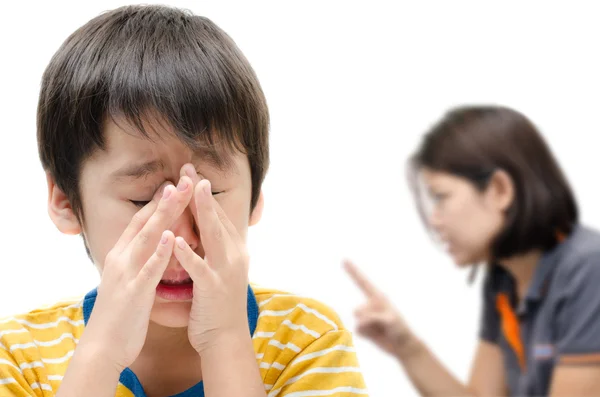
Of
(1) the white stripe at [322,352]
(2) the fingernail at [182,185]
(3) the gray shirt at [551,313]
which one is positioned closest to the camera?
(3) the gray shirt at [551,313]

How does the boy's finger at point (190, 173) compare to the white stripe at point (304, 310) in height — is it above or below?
above

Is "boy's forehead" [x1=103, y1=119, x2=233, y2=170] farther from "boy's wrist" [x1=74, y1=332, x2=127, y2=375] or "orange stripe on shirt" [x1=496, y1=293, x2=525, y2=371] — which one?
"orange stripe on shirt" [x1=496, y1=293, x2=525, y2=371]

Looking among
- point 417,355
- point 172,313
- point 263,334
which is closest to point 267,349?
point 263,334

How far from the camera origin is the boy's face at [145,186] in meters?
0.66

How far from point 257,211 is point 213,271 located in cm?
12

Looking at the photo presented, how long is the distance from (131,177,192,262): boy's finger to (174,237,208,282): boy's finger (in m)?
0.02

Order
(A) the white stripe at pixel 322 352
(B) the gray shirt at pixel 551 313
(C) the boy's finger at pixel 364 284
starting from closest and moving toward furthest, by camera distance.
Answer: (B) the gray shirt at pixel 551 313
(C) the boy's finger at pixel 364 284
(A) the white stripe at pixel 322 352

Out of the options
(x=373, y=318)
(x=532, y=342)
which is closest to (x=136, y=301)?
(x=373, y=318)

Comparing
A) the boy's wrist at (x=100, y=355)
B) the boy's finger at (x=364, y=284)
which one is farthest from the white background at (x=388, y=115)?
the boy's wrist at (x=100, y=355)

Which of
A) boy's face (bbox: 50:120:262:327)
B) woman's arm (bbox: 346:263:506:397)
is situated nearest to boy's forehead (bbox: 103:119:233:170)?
boy's face (bbox: 50:120:262:327)

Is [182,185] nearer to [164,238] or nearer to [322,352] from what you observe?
[164,238]

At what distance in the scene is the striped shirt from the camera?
2.42ft

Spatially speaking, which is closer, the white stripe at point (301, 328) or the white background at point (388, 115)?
the white background at point (388, 115)

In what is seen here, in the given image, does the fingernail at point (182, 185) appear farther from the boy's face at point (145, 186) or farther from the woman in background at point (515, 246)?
the woman in background at point (515, 246)
